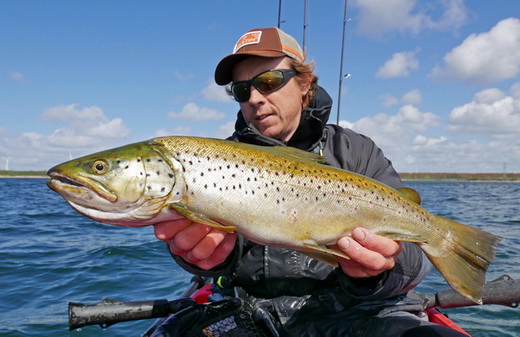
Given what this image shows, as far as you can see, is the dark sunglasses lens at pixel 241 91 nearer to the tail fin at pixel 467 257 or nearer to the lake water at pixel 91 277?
the tail fin at pixel 467 257

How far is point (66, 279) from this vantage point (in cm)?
848

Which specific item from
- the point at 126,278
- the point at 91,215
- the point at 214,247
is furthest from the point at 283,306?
the point at 126,278

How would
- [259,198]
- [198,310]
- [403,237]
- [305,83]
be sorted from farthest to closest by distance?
[305,83], [198,310], [403,237], [259,198]

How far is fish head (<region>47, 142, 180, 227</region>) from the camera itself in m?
2.42

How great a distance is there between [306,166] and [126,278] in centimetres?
691

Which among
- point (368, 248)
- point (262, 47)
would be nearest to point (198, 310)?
point (368, 248)

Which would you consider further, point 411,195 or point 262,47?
point 262,47

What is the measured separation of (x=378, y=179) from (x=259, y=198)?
60.4 inches

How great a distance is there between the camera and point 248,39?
12.7 ft

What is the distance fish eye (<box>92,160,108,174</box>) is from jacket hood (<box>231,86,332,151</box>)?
61.8 inches

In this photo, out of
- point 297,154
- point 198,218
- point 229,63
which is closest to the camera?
point 198,218

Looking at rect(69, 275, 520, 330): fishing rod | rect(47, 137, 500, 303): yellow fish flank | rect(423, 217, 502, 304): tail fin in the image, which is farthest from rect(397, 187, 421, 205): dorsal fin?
rect(69, 275, 520, 330): fishing rod

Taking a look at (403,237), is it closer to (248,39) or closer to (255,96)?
(255,96)

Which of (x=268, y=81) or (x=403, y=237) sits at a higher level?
(x=268, y=81)
